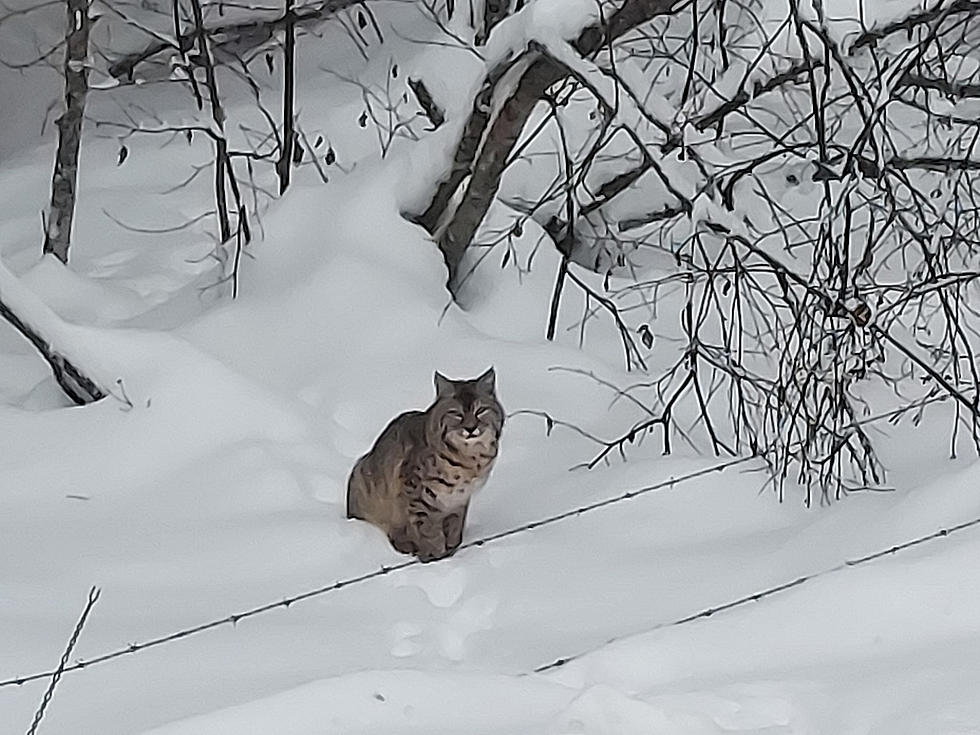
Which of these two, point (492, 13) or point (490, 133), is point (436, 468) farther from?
point (492, 13)

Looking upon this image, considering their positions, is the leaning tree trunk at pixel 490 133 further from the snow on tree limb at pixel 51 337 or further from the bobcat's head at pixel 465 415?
the snow on tree limb at pixel 51 337

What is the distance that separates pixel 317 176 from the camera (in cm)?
648

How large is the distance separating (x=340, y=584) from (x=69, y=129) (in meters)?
3.02

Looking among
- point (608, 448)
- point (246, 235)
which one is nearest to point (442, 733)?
point (608, 448)

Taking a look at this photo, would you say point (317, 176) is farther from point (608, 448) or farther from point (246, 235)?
point (608, 448)

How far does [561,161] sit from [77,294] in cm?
201

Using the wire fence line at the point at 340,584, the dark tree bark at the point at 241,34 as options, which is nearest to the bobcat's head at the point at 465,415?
the wire fence line at the point at 340,584

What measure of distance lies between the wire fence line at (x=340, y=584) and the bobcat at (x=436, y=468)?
8 centimetres

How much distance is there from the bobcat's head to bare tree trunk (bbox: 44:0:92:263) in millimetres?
2634

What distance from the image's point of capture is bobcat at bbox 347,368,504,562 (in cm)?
414

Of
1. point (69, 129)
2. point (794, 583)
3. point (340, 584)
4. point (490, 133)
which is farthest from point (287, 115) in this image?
point (794, 583)

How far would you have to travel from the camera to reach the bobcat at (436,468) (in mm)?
4141

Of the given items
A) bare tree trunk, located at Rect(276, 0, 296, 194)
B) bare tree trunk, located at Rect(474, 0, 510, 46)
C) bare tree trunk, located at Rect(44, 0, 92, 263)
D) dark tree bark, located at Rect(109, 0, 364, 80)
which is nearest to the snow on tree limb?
bare tree trunk, located at Rect(44, 0, 92, 263)

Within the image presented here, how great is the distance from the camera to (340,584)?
156 inches
